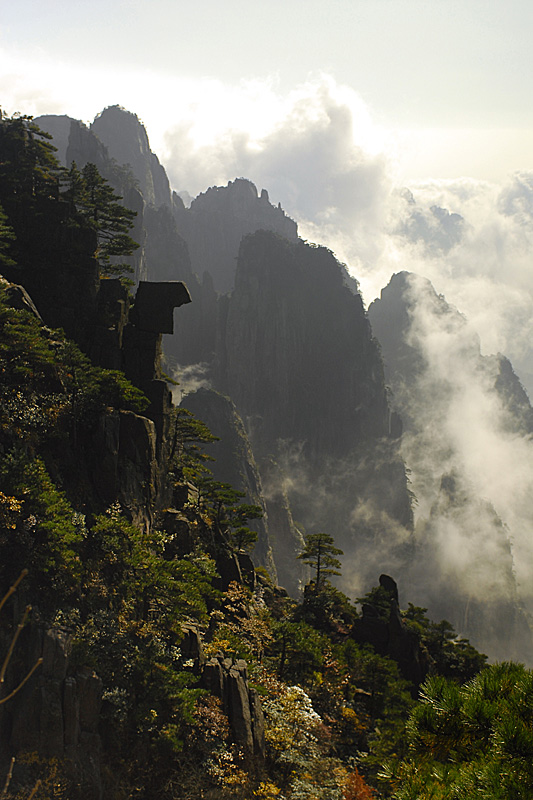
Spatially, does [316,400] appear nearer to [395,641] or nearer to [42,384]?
[395,641]

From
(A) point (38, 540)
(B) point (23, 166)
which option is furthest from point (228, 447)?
(A) point (38, 540)

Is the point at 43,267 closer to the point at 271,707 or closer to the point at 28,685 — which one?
the point at 28,685

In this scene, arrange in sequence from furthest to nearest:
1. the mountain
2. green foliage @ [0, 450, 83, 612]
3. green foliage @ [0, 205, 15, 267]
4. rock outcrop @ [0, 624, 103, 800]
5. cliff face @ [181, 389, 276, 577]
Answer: the mountain < cliff face @ [181, 389, 276, 577] < green foliage @ [0, 205, 15, 267] < green foliage @ [0, 450, 83, 612] < rock outcrop @ [0, 624, 103, 800]

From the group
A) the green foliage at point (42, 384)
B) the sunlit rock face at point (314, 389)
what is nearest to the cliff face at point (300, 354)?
the sunlit rock face at point (314, 389)

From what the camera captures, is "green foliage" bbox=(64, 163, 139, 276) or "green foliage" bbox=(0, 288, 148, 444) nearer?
"green foliage" bbox=(0, 288, 148, 444)

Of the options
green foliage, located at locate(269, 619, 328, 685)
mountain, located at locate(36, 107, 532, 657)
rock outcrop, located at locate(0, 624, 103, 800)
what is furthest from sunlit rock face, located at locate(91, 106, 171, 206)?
rock outcrop, located at locate(0, 624, 103, 800)

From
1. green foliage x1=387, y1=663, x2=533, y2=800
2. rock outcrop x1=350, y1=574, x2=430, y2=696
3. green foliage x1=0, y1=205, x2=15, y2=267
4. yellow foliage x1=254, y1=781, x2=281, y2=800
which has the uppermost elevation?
green foliage x1=0, y1=205, x2=15, y2=267

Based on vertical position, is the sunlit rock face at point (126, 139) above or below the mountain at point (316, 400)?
above

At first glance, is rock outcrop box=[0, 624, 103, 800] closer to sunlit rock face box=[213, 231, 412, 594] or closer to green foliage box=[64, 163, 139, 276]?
green foliage box=[64, 163, 139, 276]

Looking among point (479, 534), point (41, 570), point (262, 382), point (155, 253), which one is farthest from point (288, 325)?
point (41, 570)

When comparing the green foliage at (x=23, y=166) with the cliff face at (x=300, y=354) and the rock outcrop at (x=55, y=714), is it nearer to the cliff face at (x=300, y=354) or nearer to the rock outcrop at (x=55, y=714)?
the rock outcrop at (x=55, y=714)

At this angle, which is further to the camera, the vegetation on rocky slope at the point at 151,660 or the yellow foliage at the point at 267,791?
the yellow foliage at the point at 267,791

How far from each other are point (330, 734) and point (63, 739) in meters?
14.8

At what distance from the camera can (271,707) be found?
23875 mm
